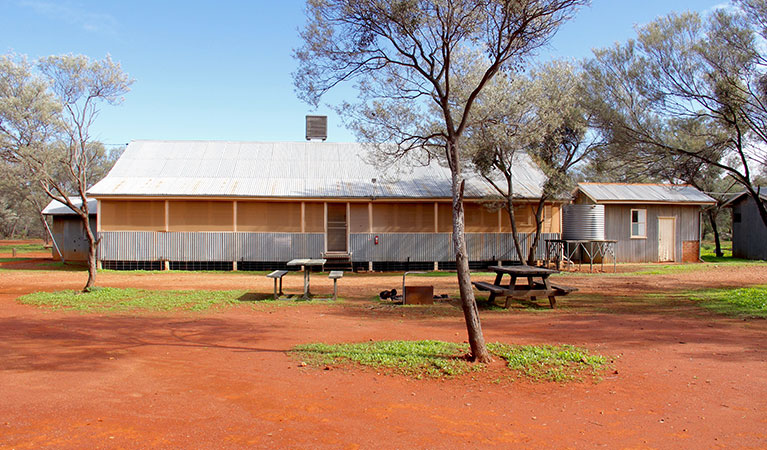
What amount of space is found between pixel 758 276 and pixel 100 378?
1989 centimetres

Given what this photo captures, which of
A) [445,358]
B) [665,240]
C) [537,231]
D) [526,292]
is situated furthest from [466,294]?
[665,240]

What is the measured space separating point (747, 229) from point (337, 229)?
21318mm

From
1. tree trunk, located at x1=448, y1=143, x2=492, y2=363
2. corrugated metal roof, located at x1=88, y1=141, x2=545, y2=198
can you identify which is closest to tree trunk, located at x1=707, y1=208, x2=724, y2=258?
corrugated metal roof, located at x1=88, y1=141, x2=545, y2=198

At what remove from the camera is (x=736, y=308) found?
11.1m

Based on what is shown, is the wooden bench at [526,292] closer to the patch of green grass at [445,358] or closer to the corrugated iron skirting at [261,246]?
the patch of green grass at [445,358]

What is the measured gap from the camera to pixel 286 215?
70.0ft

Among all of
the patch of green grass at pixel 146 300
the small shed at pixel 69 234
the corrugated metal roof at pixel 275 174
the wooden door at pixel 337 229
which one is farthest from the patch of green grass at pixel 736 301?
the small shed at pixel 69 234

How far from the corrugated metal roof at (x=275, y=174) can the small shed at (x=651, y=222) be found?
4401 millimetres

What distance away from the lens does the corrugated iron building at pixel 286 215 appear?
817 inches

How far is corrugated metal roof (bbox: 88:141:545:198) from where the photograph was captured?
2103 cm

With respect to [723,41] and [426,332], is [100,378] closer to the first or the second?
[426,332]

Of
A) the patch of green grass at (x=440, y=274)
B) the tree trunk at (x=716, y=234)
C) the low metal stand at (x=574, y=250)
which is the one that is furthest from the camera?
the tree trunk at (x=716, y=234)

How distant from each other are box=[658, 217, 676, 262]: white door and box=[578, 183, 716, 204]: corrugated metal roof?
1.10 meters

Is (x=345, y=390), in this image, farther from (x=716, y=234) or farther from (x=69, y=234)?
(x=716, y=234)
